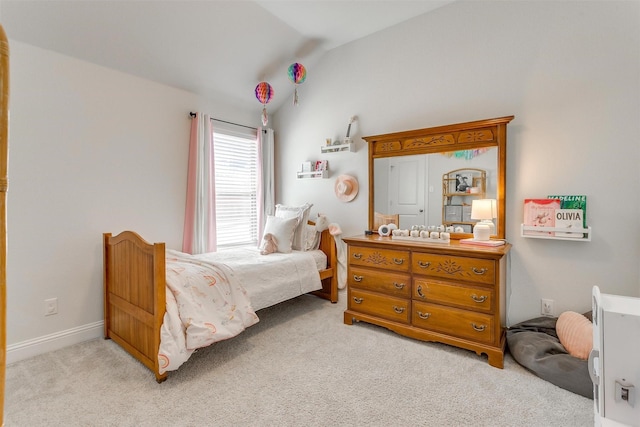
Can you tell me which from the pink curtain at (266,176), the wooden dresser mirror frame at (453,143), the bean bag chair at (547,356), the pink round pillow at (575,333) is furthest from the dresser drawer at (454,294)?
the pink curtain at (266,176)

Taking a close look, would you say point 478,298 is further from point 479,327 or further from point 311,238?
point 311,238

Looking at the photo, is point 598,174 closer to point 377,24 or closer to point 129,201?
point 377,24

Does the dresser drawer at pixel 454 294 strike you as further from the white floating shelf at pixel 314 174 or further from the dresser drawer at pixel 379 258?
the white floating shelf at pixel 314 174

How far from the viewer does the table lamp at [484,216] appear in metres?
2.34

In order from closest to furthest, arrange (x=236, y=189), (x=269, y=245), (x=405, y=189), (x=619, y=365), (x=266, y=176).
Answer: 1. (x=619, y=365)
2. (x=405, y=189)
3. (x=269, y=245)
4. (x=236, y=189)
5. (x=266, y=176)

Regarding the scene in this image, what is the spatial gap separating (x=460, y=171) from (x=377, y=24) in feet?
5.67

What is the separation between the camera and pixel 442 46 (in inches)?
107

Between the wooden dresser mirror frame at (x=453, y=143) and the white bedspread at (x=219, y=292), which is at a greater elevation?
the wooden dresser mirror frame at (x=453, y=143)

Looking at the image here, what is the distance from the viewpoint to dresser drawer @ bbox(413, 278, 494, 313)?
2066 mm

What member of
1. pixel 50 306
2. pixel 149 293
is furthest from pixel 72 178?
pixel 149 293

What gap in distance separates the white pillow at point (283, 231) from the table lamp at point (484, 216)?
1.77m

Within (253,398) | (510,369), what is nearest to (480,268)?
(510,369)

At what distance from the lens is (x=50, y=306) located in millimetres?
2287

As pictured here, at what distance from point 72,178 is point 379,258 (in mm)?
2606
